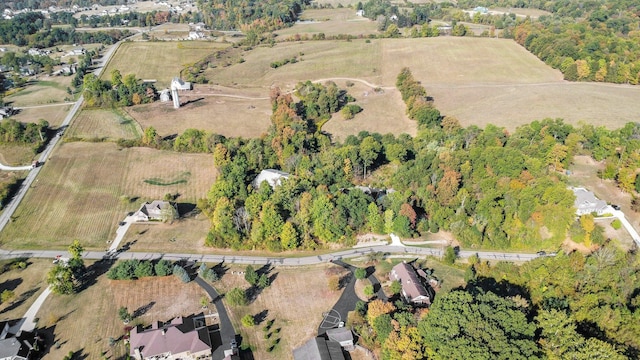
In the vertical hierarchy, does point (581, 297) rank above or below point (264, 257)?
above

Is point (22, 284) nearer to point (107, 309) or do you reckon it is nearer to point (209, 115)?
point (107, 309)

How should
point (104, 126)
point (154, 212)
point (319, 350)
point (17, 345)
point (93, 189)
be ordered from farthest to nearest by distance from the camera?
point (104, 126), point (93, 189), point (154, 212), point (17, 345), point (319, 350)

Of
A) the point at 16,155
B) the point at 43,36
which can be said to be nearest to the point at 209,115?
the point at 16,155

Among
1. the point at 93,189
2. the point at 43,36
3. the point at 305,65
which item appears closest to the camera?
the point at 93,189

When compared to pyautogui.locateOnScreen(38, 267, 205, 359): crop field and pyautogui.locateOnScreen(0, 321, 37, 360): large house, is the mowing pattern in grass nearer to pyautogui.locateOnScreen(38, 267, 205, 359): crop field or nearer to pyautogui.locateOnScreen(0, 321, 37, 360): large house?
pyautogui.locateOnScreen(38, 267, 205, 359): crop field

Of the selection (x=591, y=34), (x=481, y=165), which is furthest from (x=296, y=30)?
(x=481, y=165)

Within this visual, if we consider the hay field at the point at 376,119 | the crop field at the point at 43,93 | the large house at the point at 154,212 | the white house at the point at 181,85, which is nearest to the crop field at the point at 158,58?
the white house at the point at 181,85

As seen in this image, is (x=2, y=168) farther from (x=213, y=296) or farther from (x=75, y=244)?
(x=213, y=296)
